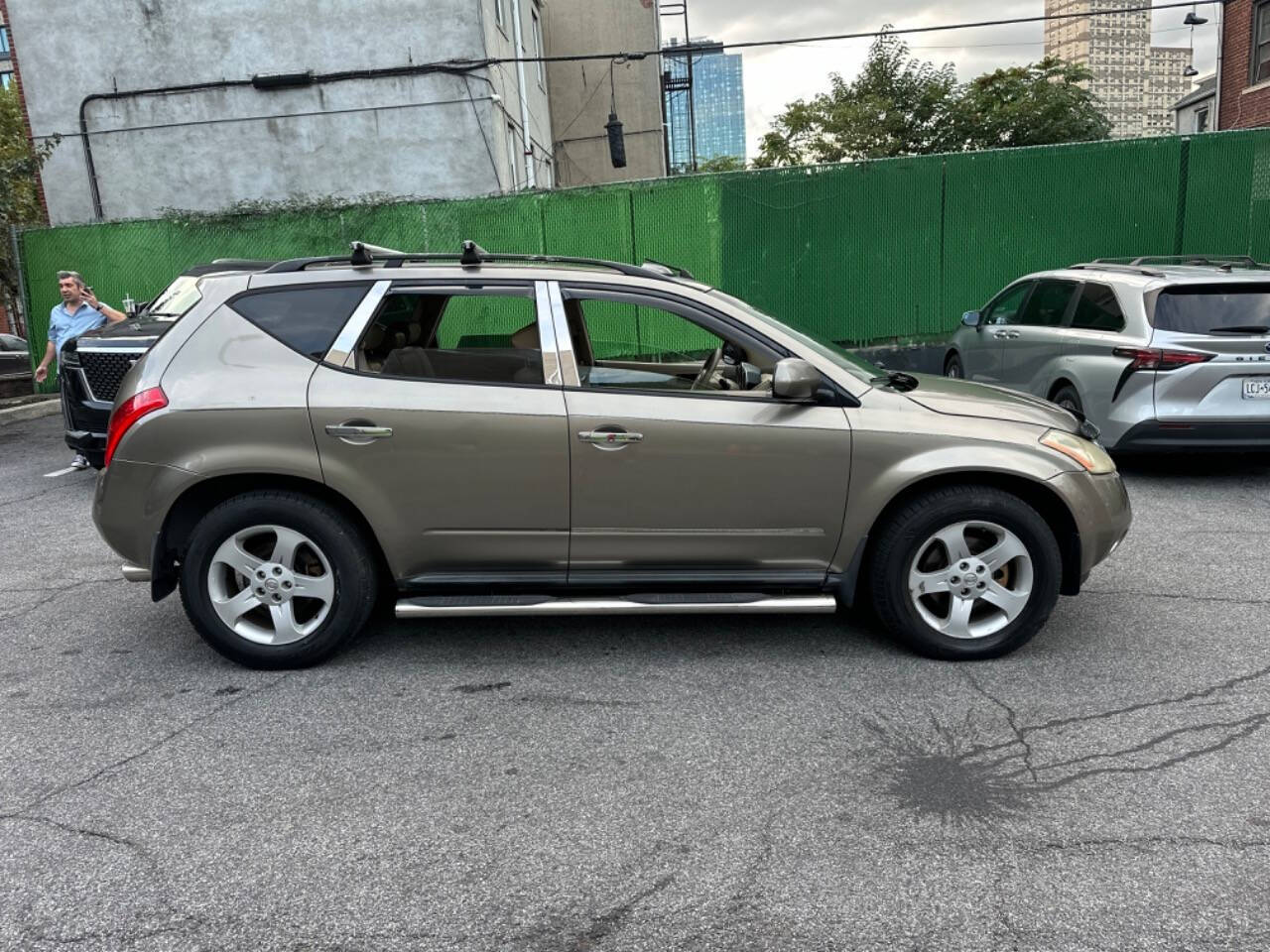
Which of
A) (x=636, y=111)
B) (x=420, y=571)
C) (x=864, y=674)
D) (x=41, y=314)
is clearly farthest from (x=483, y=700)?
(x=636, y=111)

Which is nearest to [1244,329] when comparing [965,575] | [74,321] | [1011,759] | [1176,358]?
[1176,358]

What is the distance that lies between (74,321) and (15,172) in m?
5.79

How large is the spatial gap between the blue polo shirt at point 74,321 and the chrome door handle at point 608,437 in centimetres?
694

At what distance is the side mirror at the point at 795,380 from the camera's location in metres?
3.98

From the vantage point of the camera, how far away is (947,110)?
111ft

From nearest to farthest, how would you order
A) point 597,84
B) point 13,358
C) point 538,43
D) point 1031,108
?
point 13,358, point 538,43, point 597,84, point 1031,108

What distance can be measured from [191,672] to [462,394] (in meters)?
1.72

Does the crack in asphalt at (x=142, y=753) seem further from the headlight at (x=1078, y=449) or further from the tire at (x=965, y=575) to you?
the headlight at (x=1078, y=449)

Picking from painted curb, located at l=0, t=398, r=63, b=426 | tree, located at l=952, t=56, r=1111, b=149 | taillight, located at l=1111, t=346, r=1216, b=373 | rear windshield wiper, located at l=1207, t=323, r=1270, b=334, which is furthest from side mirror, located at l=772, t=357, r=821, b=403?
tree, located at l=952, t=56, r=1111, b=149

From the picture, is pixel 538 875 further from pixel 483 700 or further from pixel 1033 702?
pixel 1033 702

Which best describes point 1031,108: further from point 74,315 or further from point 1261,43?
point 74,315

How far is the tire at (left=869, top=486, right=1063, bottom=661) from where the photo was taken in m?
4.09

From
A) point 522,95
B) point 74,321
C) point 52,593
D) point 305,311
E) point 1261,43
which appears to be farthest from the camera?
point 1261,43

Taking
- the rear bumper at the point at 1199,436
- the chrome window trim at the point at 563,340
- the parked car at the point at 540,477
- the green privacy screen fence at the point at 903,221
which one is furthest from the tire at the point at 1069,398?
the chrome window trim at the point at 563,340
